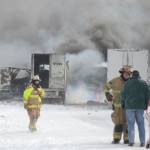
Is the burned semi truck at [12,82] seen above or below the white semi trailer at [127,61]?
below

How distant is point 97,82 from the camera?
40.8 metres

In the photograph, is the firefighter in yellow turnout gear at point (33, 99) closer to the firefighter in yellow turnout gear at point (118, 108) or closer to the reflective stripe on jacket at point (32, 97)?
the reflective stripe on jacket at point (32, 97)

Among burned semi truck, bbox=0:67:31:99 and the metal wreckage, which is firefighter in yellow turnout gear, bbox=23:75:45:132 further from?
burned semi truck, bbox=0:67:31:99

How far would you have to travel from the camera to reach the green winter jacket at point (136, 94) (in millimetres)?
10000

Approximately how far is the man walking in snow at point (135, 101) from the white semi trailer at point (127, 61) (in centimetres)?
1718

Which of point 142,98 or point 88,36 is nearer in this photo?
point 142,98

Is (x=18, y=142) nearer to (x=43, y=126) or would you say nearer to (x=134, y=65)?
(x=43, y=126)

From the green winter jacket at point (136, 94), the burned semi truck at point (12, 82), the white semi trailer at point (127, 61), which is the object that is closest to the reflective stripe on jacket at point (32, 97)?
the green winter jacket at point (136, 94)

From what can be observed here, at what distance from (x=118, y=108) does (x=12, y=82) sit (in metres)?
27.1

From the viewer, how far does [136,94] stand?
10031 millimetres

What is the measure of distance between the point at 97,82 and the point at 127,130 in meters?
30.3

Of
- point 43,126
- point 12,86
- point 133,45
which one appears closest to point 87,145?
point 43,126

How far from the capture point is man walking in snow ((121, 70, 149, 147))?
32.8ft

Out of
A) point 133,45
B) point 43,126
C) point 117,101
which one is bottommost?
point 43,126
